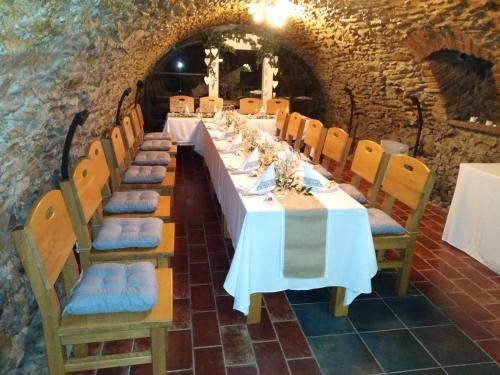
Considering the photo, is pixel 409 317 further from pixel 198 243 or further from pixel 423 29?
pixel 423 29

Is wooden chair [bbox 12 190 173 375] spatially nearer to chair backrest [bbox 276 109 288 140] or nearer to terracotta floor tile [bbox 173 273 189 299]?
terracotta floor tile [bbox 173 273 189 299]

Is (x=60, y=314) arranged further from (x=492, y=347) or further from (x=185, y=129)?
(x=185, y=129)

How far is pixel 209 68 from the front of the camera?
28.2 ft

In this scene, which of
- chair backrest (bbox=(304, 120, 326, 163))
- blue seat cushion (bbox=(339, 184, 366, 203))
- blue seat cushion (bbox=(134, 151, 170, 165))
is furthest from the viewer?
chair backrest (bbox=(304, 120, 326, 163))

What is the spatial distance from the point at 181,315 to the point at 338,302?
3.54ft

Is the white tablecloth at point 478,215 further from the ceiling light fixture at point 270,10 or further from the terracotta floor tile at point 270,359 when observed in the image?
the ceiling light fixture at point 270,10

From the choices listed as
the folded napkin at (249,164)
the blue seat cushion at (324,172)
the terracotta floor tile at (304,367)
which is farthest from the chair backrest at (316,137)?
the terracotta floor tile at (304,367)

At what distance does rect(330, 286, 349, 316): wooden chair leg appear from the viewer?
9.21 feet

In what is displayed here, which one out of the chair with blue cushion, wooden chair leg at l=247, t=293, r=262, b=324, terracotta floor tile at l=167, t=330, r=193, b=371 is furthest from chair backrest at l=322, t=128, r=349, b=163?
terracotta floor tile at l=167, t=330, r=193, b=371

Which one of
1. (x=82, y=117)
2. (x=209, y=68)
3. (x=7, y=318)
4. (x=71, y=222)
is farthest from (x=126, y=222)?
(x=209, y=68)

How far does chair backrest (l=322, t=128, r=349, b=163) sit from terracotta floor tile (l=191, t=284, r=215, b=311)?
6.19 ft

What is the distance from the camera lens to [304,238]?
252cm

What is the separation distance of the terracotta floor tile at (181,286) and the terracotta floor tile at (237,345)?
0.50 metres

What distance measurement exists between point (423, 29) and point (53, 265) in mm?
4124
